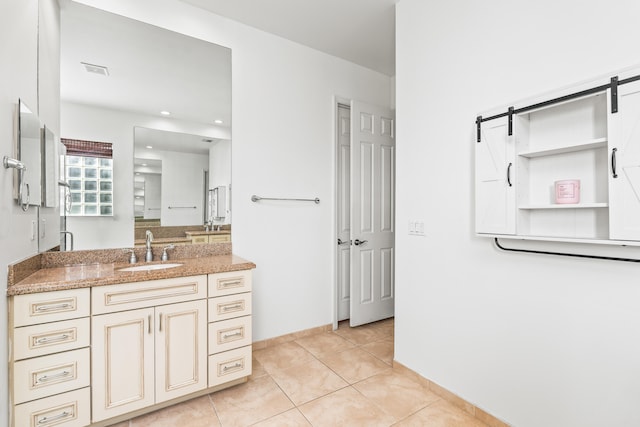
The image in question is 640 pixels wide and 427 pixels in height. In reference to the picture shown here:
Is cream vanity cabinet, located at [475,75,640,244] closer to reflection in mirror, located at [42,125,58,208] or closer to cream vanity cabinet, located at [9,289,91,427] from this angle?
cream vanity cabinet, located at [9,289,91,427]

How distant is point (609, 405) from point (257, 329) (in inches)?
91.5

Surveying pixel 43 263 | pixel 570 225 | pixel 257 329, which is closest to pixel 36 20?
pixel 43 263

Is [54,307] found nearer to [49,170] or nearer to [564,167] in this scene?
[49,170]

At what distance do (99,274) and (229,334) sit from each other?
2.82 feet

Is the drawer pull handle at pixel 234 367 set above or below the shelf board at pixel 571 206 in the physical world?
below

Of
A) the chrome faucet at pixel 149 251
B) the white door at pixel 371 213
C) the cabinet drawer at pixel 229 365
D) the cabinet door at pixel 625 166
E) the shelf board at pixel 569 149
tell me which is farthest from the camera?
the white door at pixel 371 213

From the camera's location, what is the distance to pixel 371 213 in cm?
335

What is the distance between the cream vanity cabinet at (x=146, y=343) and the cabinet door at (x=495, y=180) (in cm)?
173

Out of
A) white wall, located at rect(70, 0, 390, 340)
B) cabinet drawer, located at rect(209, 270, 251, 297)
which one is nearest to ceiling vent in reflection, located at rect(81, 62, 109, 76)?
white wall, located at rect(70, 0, 390, 340)

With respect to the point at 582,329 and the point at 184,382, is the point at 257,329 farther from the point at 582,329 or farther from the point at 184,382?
the point at 582,329

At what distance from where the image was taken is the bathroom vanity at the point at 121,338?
4.94 ft

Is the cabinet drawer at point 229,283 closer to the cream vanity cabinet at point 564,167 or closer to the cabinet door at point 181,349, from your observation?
the cabinet door at point 181,349

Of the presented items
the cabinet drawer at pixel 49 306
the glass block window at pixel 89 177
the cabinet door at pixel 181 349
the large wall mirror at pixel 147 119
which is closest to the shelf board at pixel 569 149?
the cabinet door at pixel 181 349

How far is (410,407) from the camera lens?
1.93 meters
